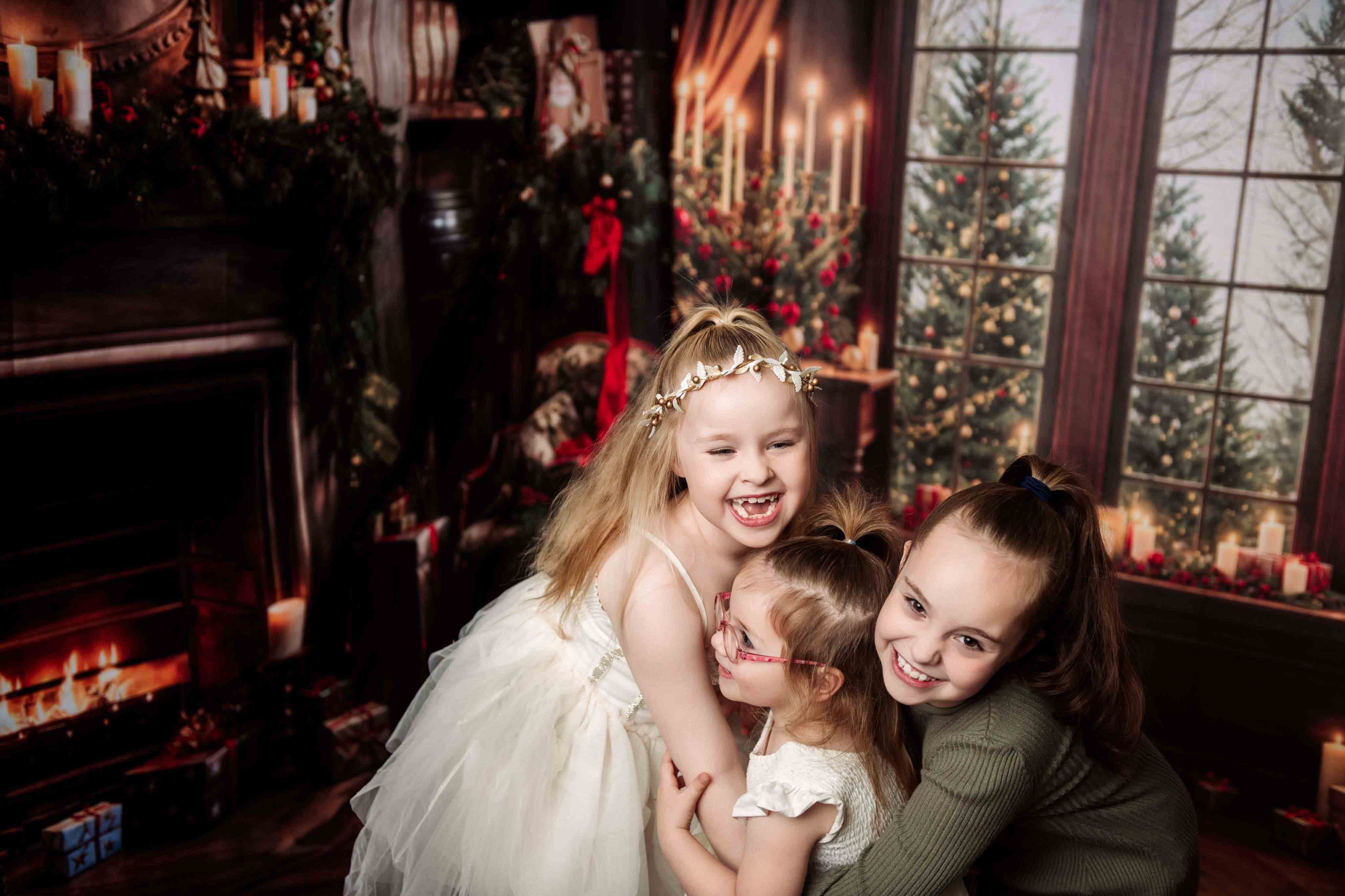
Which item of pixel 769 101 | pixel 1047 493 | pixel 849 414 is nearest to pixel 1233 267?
pixel 849 414

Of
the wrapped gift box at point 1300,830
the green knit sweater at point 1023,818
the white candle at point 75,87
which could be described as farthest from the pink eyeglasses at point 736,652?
the wrapped gift box at point 1300,830

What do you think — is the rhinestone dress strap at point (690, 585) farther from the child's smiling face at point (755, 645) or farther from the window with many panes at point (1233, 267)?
the window with many panes at point (1233, 267)

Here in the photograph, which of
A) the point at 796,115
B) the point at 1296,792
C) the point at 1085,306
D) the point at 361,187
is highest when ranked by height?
the point at 796,115

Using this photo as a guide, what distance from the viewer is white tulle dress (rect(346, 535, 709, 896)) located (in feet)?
5.92

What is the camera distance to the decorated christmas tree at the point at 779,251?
3.11 metres

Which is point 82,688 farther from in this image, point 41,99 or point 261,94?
point 261,94

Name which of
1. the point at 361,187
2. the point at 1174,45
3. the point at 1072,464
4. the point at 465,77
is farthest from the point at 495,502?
the point at 1174,45

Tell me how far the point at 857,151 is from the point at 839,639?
1843 mm

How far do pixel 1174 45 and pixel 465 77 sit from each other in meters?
1.91

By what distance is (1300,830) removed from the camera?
106 inches

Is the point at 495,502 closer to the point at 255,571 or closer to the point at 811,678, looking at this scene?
the point at 255,571

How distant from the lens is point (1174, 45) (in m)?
2.62

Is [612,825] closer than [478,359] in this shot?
Yes

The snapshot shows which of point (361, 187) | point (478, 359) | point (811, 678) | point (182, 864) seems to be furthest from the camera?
point (478, 359)
